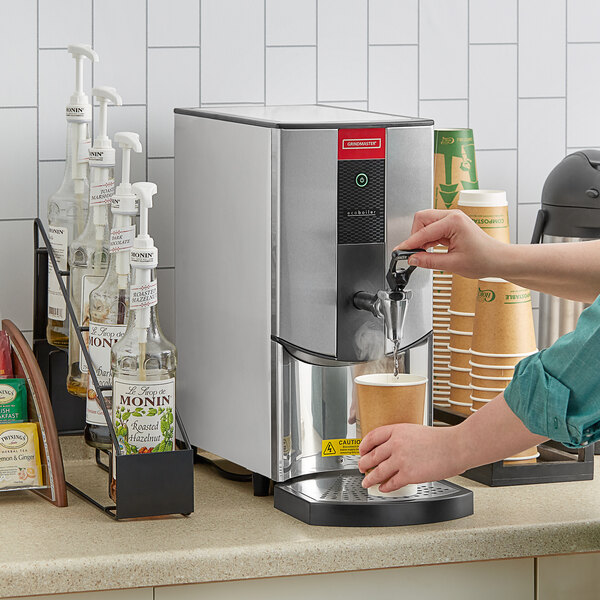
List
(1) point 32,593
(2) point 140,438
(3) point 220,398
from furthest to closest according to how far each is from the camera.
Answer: (3) point 220,398 < (2) point 140,438 < (1) point 32,593

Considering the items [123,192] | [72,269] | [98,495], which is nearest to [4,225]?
[72,269]

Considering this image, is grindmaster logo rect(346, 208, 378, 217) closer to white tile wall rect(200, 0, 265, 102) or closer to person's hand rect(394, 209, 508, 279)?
person's hand rect(394, 209, 508, 279)

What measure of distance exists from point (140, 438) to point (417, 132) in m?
0.46

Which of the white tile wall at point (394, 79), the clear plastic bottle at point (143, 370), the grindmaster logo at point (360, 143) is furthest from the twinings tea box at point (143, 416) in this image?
the white tile wall at point (394, 79)

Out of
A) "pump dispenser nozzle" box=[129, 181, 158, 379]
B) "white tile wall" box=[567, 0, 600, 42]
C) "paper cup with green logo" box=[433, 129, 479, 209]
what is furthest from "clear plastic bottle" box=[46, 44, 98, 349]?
"white tile wall" box=[567, 0, 600, 42]

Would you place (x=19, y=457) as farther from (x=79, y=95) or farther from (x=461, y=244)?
(x=461, y=244)

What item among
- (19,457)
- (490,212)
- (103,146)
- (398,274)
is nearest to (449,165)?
(490,212)

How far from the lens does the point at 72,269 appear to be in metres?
1.34

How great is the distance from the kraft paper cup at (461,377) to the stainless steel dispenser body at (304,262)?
0.62ft

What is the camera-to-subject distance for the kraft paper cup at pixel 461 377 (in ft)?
4.69

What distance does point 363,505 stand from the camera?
1.13m

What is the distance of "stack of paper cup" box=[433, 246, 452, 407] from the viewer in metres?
1.49

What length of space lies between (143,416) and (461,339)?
494 mm

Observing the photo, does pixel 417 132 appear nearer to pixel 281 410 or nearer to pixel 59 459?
pixel 281 410
